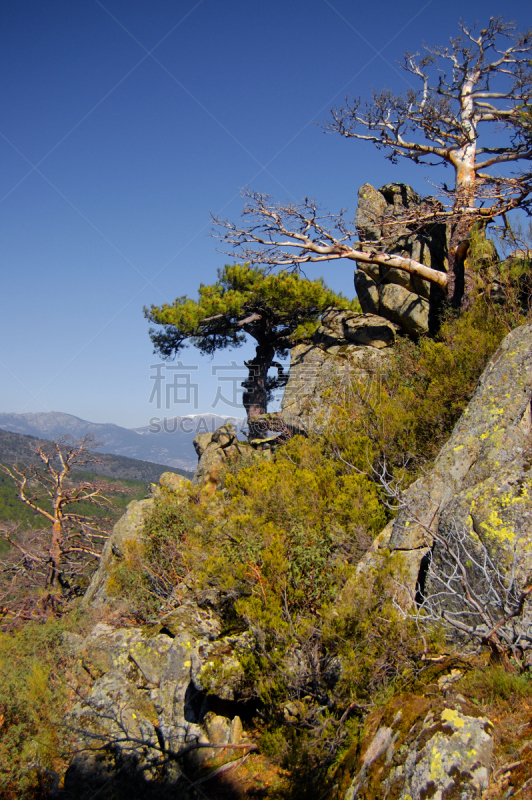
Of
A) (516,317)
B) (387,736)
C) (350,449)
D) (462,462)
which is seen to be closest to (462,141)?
(516,317)

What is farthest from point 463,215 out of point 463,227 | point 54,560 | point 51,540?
point 51,540

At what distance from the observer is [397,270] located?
12859mm

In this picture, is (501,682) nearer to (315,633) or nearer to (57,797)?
(315,633)

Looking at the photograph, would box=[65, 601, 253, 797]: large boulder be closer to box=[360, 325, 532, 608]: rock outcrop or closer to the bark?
box=[360, 325, 532, 608]: rock outcrop

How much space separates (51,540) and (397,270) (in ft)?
47.0

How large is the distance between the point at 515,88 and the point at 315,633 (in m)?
14.6

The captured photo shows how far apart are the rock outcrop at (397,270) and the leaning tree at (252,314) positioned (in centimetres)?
163

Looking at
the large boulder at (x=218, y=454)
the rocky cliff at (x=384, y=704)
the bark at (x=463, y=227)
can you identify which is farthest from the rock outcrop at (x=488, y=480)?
the large boulder at (x=218, y=454)

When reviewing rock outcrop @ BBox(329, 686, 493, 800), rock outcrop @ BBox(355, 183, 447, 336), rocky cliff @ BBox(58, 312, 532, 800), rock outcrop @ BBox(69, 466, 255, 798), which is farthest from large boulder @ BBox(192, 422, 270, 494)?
rock outcrop @ BBox(329, 686, 493, 800)

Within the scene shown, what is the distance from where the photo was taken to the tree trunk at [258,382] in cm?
1633

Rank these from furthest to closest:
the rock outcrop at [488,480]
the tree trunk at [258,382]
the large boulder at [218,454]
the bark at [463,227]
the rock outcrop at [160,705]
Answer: the tree trunk at [258,382] < the large boulder at [218,454] < the bark at [463,227] < the rock outcrop at [160,705] < the rock outcrop at [488,480]

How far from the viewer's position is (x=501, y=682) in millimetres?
2490

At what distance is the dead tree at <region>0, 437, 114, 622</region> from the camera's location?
13.5 m

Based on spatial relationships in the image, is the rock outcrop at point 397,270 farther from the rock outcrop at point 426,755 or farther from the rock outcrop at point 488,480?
the rock outcrop at point 426,755
